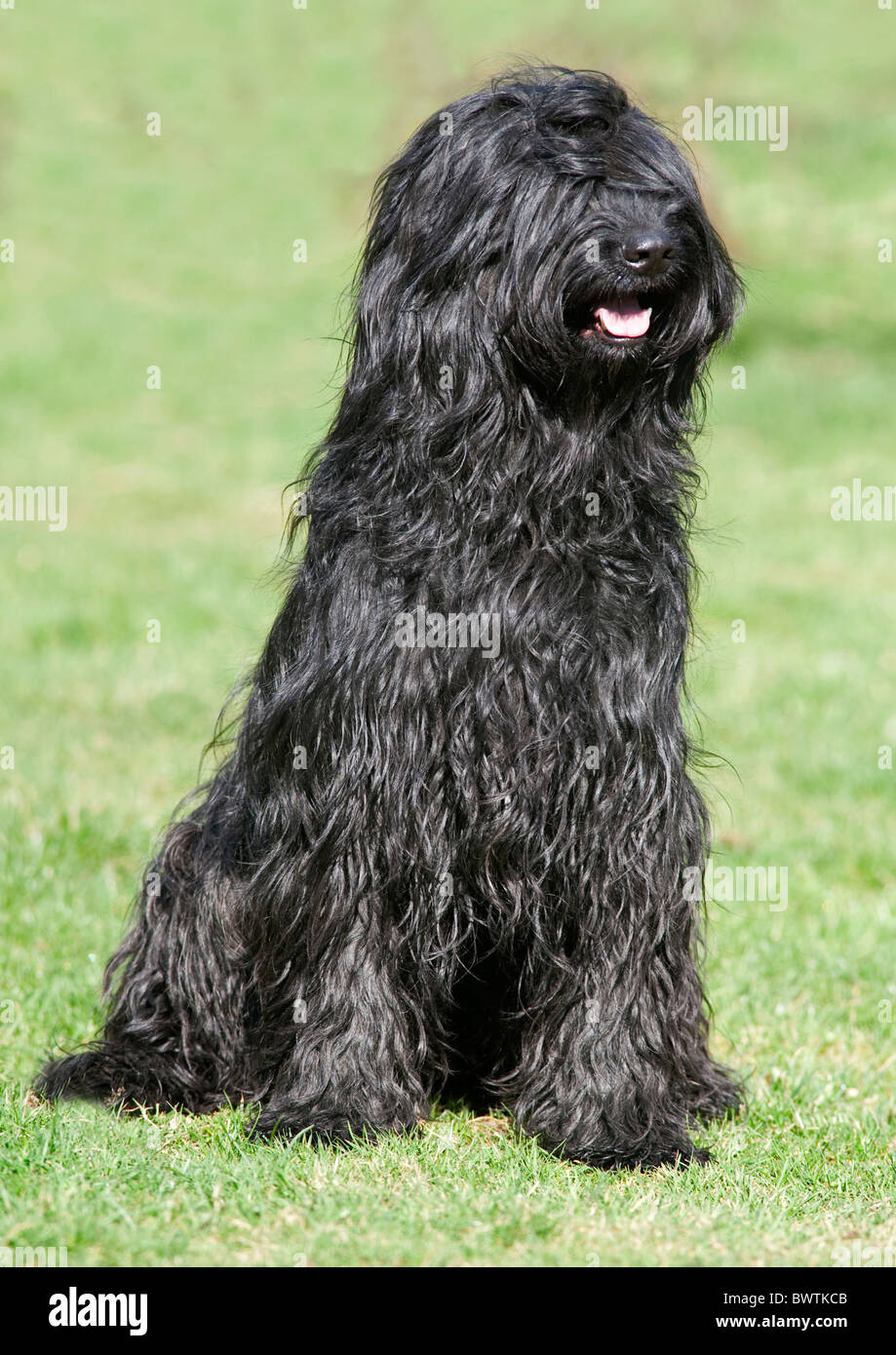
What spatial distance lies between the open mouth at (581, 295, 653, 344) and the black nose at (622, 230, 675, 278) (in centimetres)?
9

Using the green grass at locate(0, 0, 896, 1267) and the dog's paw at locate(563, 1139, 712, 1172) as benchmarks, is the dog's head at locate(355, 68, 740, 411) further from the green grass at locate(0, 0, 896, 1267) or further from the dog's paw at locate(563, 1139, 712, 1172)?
the dog's paw at locate(563, 1139, 712, 1172)

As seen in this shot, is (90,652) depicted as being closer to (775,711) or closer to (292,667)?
(775,711)

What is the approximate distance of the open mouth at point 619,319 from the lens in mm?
3408

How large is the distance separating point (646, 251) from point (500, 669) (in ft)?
3.19

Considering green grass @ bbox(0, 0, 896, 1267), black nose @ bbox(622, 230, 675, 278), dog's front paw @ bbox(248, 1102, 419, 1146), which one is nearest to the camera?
black nose @ bbox(622, 230, 675, 278)

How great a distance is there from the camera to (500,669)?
360 cm

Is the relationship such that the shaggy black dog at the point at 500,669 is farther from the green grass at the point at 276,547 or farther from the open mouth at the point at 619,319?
the green grass at the point at 276,547

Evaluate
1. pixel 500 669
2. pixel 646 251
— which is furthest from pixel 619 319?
pixel 500 669

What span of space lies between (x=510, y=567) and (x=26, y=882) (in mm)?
2910

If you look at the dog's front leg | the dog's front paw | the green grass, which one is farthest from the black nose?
the dog's front paw

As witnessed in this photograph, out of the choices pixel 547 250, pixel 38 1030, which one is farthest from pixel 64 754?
pixel 547 250

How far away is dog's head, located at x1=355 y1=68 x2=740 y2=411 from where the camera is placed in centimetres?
335
